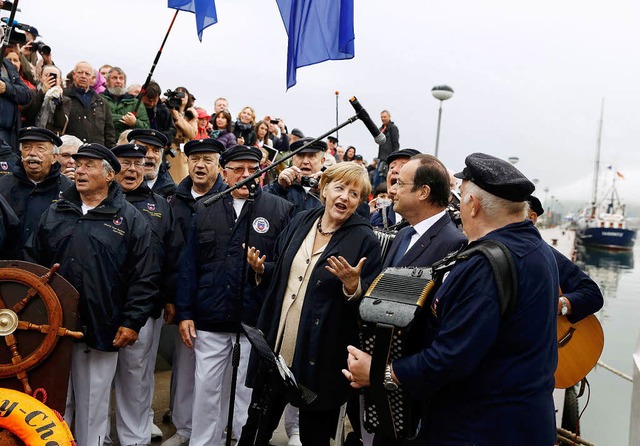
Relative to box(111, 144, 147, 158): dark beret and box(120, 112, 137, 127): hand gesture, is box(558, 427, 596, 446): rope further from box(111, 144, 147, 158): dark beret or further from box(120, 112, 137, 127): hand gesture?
box(120, 112, 137, 127): hand gesture

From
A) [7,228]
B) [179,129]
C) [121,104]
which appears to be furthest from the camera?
[179,129]

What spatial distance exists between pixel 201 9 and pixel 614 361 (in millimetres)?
16309

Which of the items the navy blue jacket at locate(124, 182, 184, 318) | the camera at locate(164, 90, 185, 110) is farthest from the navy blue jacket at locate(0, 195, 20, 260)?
the camera at locate(164, 90, 185, 110)

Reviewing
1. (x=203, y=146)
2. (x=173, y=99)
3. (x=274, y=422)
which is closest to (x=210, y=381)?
(x=274, y=422)

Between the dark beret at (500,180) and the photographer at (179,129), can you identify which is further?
the photographer at (179,129)

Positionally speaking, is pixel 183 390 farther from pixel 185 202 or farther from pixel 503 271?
pixel 503 271

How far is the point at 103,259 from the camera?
381cm

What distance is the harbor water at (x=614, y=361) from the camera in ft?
31.8

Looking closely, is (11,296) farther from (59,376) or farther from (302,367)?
(302,367)

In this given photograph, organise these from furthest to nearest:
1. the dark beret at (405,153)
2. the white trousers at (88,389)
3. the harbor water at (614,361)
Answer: the harbor water at (614,361) < the dark beret at (405,153) < the white trousers at (88,389)

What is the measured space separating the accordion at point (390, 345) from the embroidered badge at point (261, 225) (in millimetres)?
1997

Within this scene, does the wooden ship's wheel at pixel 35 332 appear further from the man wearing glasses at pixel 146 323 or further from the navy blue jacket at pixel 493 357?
the navy blue jacket at pixel 493 357

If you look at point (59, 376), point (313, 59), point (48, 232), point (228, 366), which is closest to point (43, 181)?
point (48, 232)

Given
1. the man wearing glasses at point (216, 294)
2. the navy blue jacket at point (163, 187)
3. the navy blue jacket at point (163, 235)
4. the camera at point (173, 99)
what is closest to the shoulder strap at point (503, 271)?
the man wearing glasses at point (216, 294)
